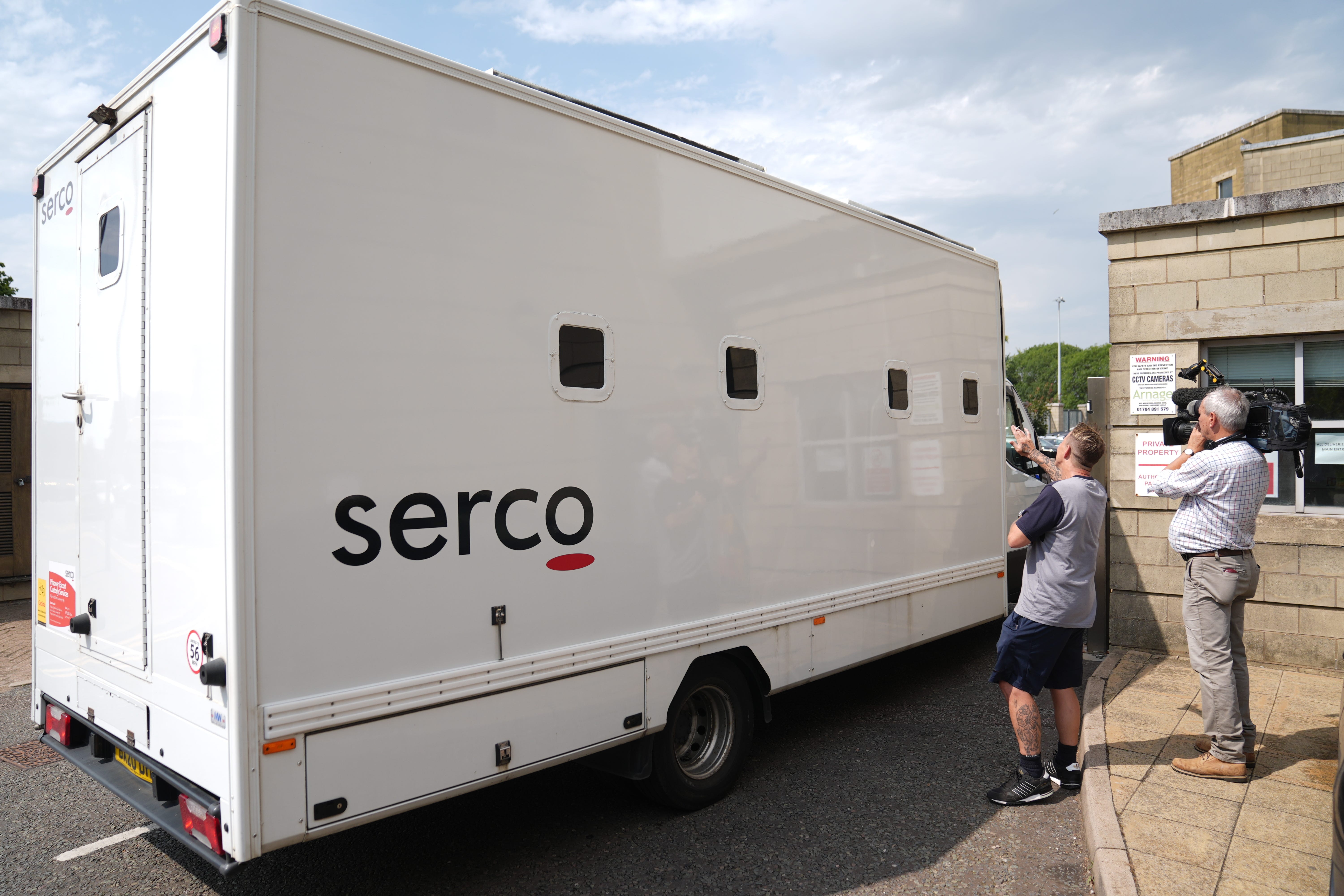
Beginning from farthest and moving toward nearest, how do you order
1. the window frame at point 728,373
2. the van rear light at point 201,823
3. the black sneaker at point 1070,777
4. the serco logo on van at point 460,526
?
the black sneaker at point 1070,777 → the window frame at point 728,373 → the serco logo on van at point 460,526 → the van rear light at point 201,823

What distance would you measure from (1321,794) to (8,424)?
472 inches

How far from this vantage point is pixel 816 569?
4832 mm

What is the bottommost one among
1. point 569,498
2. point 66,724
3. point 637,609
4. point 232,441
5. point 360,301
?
point 66,724

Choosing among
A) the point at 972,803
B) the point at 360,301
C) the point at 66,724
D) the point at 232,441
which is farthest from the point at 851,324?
the point at 66,724

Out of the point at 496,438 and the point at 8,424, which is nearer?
the point at 496,438

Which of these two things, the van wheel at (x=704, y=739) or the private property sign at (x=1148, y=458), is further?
the private property sign at (x=1148, y=458)

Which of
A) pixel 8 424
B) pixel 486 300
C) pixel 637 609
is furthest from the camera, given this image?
pixel 8 424

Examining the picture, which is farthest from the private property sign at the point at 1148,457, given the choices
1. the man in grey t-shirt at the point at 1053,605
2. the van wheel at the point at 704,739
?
the van wheel at the point at 704,739

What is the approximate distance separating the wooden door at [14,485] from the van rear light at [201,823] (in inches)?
331

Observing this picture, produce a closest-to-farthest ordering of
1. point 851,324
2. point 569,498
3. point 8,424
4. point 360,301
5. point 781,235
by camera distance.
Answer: point 360,301 < point 569,498 < point 781,235 < point 851,324 < point 8,424

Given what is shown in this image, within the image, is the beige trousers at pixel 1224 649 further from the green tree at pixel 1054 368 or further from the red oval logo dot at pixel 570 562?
the green tree at pixel 1054 368

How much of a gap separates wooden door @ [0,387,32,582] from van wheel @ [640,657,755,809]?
28.9ft

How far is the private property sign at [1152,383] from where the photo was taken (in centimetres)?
679

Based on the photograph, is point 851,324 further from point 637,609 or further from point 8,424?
point 8,424
